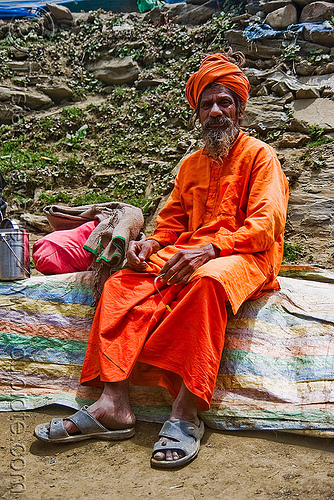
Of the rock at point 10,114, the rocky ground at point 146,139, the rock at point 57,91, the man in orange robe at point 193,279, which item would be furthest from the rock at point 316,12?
the rock at point 10,114

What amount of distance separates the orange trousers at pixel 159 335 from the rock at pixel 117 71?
14.6 feet

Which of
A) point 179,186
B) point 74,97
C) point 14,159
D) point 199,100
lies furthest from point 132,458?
point 74,97

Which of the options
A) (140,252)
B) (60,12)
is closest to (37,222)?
(140,252)

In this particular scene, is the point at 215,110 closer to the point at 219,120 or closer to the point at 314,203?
the point at 219,120

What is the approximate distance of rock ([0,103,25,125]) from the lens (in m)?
6.50

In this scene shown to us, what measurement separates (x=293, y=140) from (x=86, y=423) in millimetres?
3454

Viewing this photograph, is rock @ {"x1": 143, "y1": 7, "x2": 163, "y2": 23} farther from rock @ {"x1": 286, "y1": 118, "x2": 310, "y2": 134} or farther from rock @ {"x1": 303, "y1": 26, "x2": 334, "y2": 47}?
rock @ {"x1": 286, "y1": 118, "x2": 310, "y2": 134}

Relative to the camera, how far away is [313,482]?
188 centimetres

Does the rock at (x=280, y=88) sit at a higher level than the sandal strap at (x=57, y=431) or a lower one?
higher

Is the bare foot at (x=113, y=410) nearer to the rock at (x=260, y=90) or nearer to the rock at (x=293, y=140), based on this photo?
the rock at (x=293, y=140)

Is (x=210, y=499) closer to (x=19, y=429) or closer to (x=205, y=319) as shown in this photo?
(x=205, y=319)

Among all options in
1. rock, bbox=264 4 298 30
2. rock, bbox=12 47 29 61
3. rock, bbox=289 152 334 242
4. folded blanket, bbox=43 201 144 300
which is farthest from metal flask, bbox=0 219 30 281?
rock, bbox=12 47 29 61

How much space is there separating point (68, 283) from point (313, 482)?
77.0 inches

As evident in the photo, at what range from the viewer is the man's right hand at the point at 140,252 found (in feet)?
9.29
